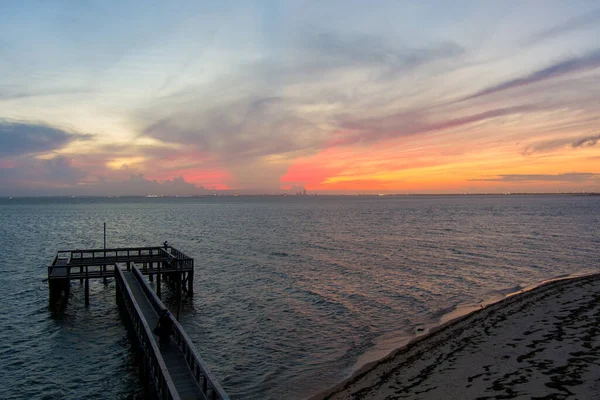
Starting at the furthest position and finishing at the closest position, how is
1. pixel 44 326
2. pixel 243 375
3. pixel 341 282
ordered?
pixel 341 282, pixel 44 326, pixel 243 375

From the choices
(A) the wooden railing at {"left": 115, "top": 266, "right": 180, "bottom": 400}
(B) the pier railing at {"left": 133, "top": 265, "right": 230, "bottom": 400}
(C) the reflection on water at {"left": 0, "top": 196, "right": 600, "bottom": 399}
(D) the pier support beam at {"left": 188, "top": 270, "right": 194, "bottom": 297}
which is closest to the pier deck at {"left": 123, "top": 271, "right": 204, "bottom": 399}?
(B) the pier railing at {"left": 133, "top": 265, "right": 230, "bottom": 400}

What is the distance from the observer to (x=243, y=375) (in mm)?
16422

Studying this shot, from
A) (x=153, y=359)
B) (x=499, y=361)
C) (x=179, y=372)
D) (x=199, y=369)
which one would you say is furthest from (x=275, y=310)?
(x=499, y=361)

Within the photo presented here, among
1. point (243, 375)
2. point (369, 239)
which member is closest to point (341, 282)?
point (243, 375)

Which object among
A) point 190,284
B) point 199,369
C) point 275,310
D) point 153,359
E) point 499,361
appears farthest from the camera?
point 190,284

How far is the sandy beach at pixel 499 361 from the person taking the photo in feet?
41.3

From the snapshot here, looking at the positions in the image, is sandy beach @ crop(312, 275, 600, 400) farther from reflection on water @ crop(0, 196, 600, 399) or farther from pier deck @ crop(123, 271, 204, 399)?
pier deck @ crop(123, 271, 204, 399)

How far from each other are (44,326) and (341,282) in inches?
770

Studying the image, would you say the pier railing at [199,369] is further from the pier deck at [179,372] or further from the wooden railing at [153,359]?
the wooden railing at [153,359]

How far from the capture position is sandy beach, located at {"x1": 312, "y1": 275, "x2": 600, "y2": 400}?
41.3 ft

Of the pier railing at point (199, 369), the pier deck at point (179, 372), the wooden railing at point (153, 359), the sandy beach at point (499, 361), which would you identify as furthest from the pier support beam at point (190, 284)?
the sandy beach at point (499, 361)

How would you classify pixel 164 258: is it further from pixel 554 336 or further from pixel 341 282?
pixel 554 336

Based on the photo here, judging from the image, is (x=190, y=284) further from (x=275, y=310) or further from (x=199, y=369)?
(x=199, y=369)

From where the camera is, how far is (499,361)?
1490 cm
